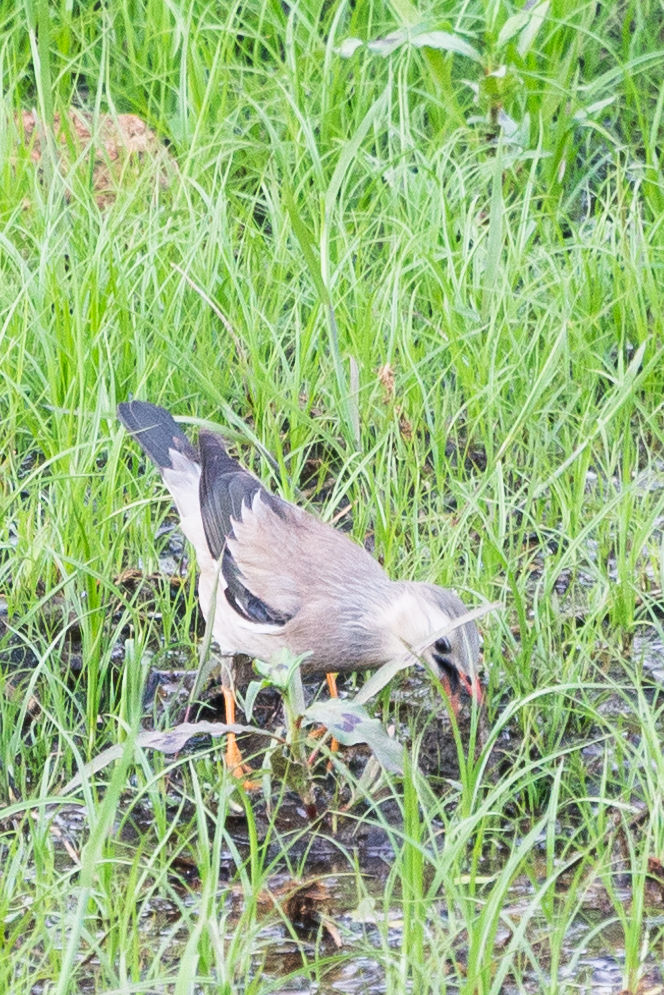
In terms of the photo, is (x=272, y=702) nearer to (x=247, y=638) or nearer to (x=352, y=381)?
(x=247, y=638)

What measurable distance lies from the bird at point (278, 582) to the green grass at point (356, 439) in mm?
129

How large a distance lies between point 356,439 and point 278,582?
0.77 metres

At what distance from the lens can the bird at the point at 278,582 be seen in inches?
171

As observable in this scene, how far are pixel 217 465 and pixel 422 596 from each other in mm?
909

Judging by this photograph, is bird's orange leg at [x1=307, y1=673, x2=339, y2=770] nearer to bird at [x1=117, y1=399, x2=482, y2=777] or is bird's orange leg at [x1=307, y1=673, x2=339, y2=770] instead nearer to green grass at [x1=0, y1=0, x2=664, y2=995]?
bird at [x1=117, y1=399, x2=482, y2=777]

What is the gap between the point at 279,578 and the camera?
468 cm

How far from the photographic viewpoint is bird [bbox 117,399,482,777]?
4340mm

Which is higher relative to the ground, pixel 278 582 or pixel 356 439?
pixel 356 439

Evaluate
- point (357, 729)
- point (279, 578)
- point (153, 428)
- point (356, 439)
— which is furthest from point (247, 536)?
point (357, 729)

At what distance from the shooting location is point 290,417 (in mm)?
5398

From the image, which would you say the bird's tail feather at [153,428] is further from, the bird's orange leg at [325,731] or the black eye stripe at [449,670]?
the black eye stripe at [449,670]

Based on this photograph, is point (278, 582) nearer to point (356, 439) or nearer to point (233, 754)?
point (233, 754)

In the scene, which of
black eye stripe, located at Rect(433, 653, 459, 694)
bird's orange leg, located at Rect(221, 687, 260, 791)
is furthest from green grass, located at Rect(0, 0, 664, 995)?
black eye stripe, located at Rect(433, 653, 459, 694)

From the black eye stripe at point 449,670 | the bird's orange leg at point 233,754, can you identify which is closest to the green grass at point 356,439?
the bird's orange leg at point 233,754
